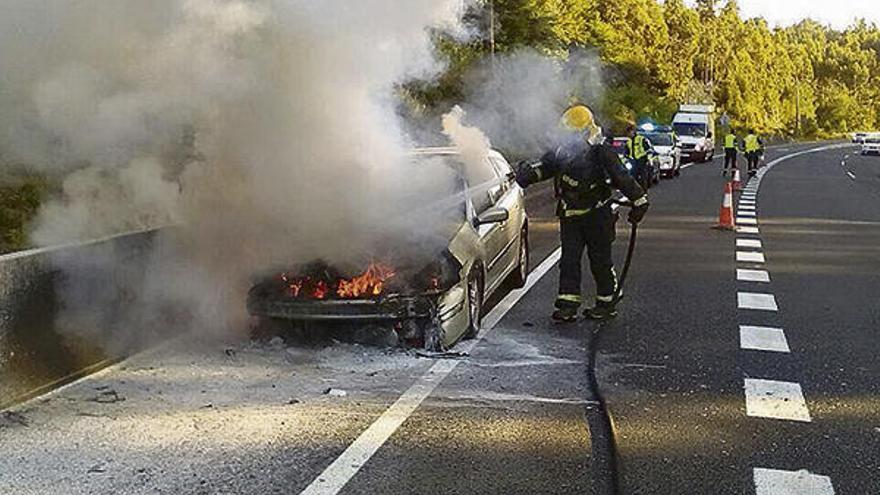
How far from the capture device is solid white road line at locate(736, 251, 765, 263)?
1268 centimetres

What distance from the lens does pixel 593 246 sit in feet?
29.0

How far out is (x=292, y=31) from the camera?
732 centimetres

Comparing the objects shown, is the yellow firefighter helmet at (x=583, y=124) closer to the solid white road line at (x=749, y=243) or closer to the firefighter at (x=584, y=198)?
the firefighter at (x=584, y=198)

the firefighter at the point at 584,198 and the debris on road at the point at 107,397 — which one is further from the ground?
the firefighter at the point at 584,198

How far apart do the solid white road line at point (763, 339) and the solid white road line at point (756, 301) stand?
1003mm

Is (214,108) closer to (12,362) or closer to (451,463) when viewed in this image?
(12,362)

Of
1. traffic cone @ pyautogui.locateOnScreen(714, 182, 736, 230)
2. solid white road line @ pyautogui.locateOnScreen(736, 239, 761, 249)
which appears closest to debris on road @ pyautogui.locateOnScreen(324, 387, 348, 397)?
solid white road line @ pyautogui.locateOnScreen(736, 239, 761, 249)

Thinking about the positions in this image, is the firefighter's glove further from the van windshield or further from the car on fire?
the van windshield

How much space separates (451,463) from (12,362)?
2.70m

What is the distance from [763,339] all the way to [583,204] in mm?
1786

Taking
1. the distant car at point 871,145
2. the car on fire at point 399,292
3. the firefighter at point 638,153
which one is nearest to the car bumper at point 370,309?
the car on fire at point 399,292

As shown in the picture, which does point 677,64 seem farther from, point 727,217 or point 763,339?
point 763,339

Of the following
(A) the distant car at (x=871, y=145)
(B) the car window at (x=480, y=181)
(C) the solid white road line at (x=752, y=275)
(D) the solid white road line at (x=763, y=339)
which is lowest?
(A) the distant car at (x=871, y=145)

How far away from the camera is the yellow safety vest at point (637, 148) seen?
20.2m
